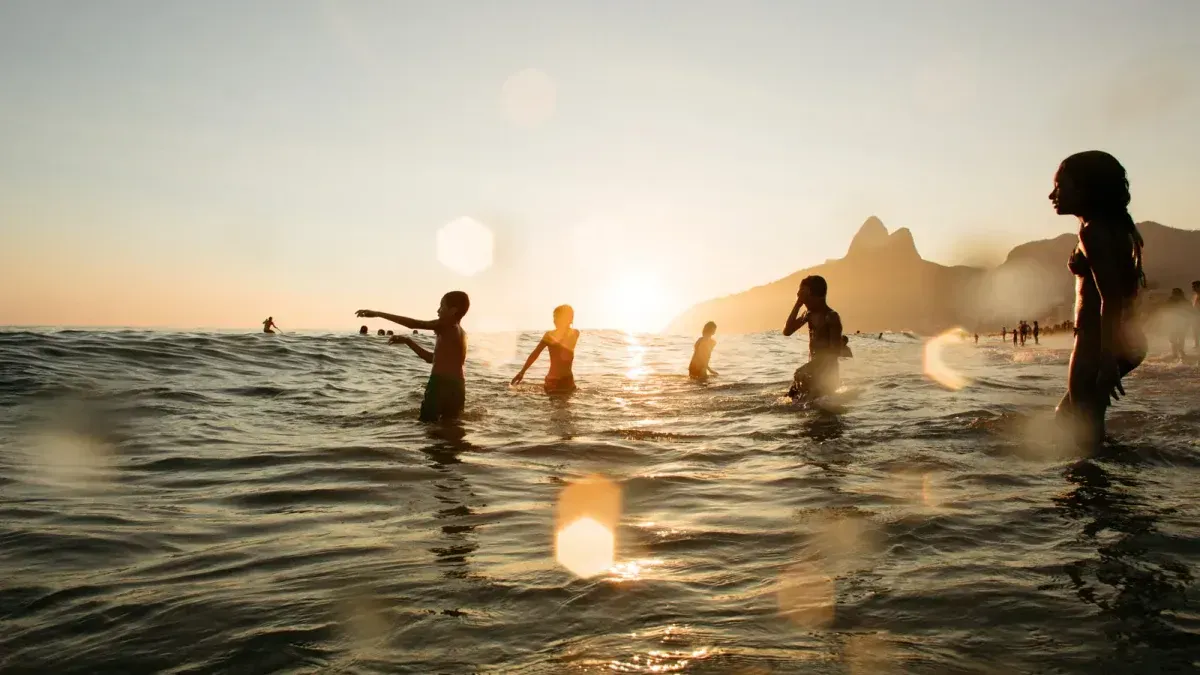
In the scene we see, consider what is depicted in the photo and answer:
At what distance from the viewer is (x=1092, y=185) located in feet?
17.5

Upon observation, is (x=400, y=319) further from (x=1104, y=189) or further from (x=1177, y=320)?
(x=1177, y=320)

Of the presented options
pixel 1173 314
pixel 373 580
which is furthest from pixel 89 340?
pixel 1173 314

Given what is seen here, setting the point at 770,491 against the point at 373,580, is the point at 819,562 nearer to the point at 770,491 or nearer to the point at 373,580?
the point at 770,491

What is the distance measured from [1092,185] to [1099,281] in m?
0.78

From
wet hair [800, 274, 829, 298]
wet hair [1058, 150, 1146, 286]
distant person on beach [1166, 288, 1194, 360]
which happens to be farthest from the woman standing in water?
distant person on beach [1166, 288, 1194, 360]

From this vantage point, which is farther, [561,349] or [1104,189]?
[561,349]

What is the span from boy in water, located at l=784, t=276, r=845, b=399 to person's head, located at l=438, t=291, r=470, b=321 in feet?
16.1

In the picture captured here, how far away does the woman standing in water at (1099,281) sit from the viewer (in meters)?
5.20

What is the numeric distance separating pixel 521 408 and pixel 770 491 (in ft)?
22.0

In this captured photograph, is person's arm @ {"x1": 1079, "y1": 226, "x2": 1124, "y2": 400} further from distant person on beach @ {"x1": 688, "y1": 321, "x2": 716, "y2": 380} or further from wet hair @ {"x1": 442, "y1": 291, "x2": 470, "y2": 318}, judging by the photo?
distant person on beach @ {"x1": 688, "y1": 321, "x2": 716, "y2": 380}

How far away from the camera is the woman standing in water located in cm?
520

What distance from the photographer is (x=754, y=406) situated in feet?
35.6

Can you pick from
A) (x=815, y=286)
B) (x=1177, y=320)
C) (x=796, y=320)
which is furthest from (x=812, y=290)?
(x=1177, y=320)

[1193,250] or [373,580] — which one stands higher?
[1193,250]
